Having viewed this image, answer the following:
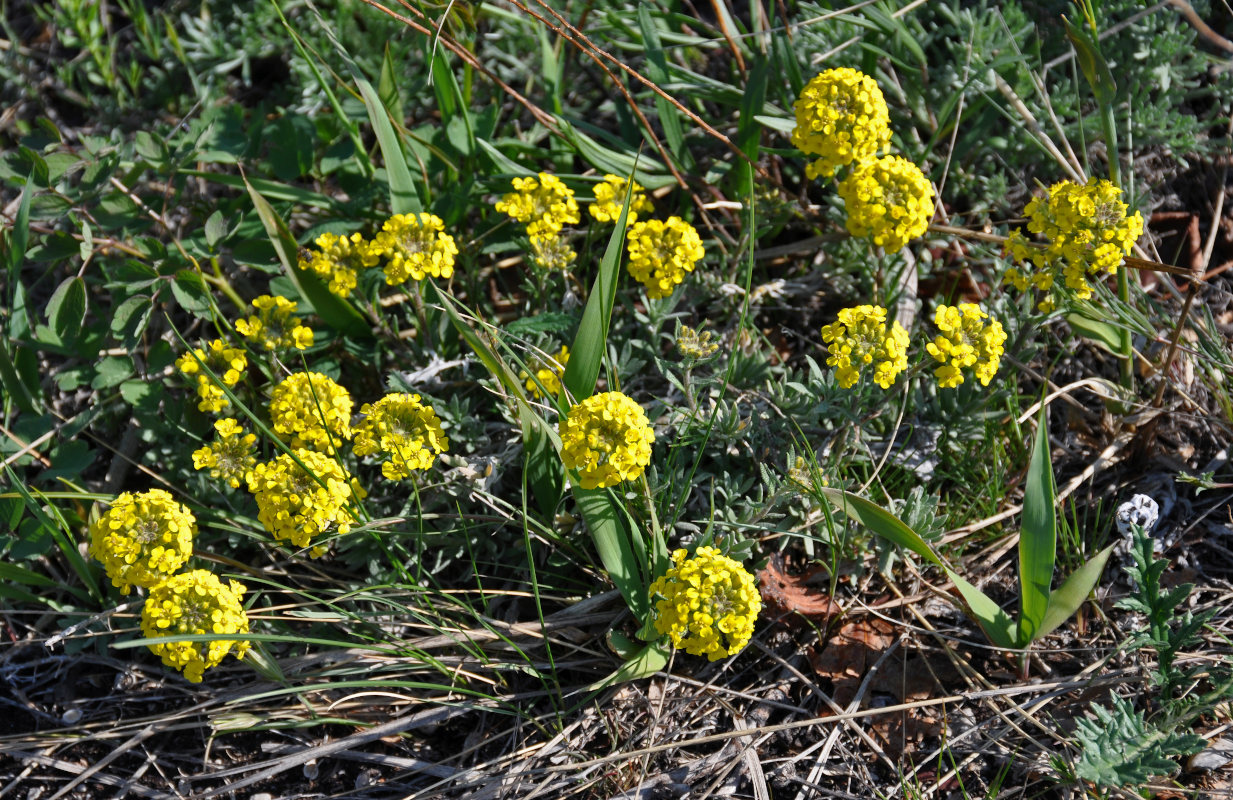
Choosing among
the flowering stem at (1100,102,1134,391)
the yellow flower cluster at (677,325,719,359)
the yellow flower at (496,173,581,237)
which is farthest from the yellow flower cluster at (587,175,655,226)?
the flowering stem at (1100,102,1134,391)

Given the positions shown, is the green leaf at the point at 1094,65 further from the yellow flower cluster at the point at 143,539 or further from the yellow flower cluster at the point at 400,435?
the yellow flower cluster at the point at 143,539

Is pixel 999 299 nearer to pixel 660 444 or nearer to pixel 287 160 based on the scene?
pixel 660 444

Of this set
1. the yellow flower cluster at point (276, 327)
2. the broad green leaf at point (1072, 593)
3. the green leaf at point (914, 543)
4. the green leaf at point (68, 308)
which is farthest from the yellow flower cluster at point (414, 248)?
the broad green leaf at point (1072, 593)

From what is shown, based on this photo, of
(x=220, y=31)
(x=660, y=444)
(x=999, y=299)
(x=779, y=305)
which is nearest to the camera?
(x=660, y=444)

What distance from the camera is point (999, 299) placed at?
3605 millimetres

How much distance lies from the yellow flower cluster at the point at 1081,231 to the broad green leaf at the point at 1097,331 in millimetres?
383

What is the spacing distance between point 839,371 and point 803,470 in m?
0.36

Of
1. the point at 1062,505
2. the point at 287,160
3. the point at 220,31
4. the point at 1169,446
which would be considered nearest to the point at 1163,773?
the point at 1062,505

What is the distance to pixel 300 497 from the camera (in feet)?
9.34

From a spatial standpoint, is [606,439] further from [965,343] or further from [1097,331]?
[1097,331]

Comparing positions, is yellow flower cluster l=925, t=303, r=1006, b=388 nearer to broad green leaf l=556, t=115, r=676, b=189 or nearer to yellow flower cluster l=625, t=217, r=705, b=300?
yellow flower cluster l=625, t=217, r=705, b=300

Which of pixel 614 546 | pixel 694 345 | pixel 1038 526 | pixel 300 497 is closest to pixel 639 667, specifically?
pixel 614 546

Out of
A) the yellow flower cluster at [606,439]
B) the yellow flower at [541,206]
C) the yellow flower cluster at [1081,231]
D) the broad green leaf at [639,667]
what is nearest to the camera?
the yellow flower cluster at [606,439]

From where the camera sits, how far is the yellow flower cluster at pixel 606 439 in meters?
2.59
